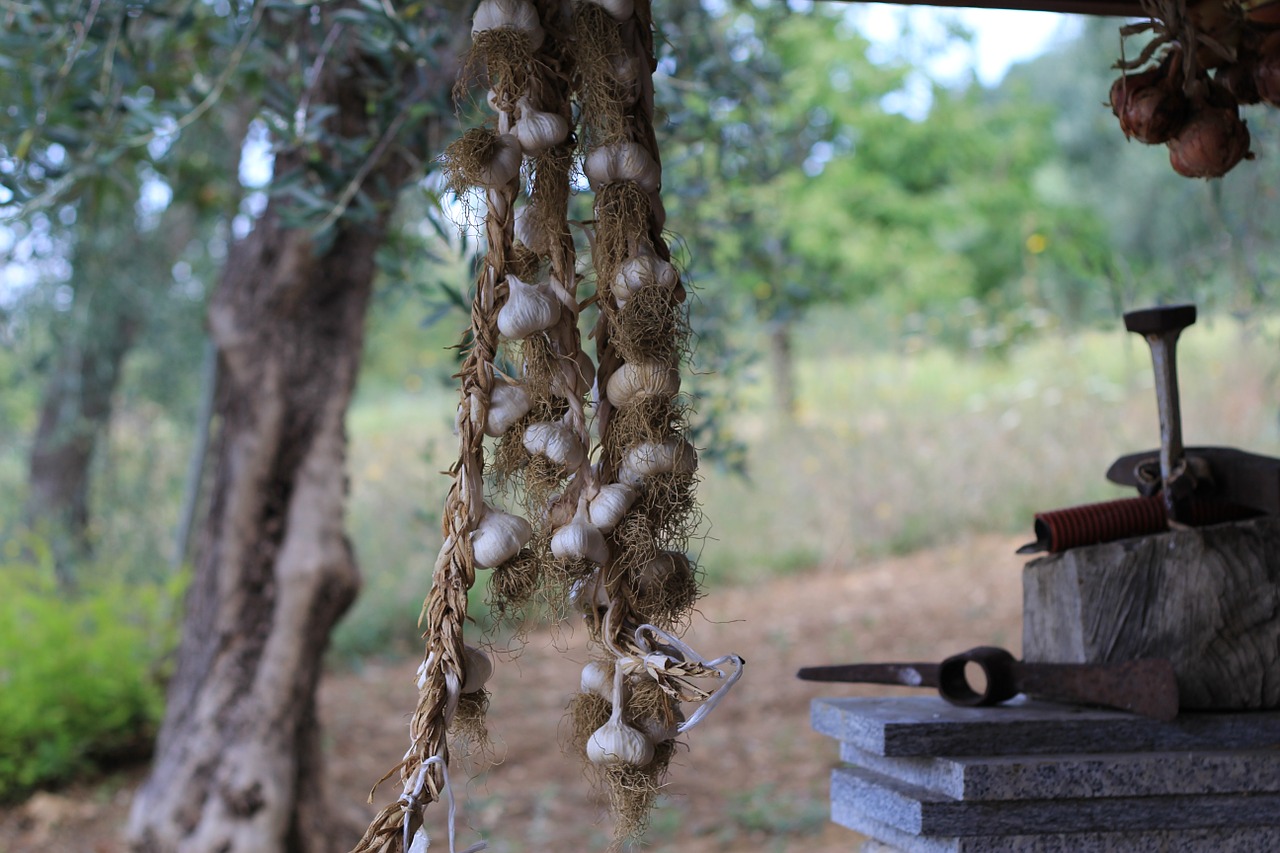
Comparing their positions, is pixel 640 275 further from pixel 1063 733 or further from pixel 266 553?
pixel 266 553

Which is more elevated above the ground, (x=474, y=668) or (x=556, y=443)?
(x=556, y=443)

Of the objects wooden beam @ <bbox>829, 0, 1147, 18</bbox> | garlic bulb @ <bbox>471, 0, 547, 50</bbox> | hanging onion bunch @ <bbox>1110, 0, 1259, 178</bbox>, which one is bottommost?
garlic bulb @ <bbox>471, 0, 547, 50</bbox>

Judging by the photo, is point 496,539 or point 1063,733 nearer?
point 496,539

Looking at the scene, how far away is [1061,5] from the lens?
4.65 feet

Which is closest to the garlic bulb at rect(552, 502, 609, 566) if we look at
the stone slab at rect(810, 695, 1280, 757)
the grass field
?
the stone slab at rect(810, 695, 1280, 757)

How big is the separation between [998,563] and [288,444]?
4.36 m

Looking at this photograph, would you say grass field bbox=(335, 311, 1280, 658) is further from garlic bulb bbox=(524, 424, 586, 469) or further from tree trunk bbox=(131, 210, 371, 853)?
garlic bulb bbox=(524, 424, 586, 469)

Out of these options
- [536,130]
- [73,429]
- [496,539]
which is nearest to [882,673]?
[496,539]

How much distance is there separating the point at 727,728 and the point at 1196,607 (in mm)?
3585

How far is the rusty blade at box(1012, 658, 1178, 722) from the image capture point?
4.19 feet

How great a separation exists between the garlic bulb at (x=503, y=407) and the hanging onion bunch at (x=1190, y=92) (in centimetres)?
84

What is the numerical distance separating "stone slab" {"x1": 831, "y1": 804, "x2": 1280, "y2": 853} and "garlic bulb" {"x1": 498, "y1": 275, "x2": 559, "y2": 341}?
753 millimetres

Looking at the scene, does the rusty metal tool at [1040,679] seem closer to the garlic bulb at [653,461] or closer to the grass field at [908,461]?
the garlic bulb at [653,461]

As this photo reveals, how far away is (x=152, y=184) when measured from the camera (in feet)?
14.8
